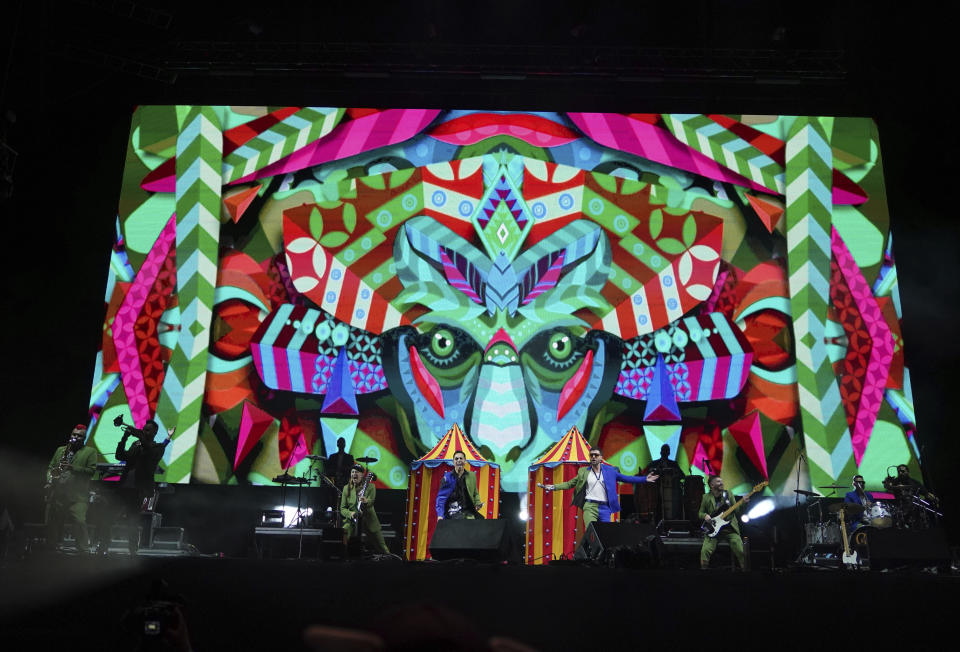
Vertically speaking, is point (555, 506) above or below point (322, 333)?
below

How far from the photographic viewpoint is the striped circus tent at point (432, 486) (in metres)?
8.96

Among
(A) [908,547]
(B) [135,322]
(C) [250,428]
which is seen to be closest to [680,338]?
(A) [908,547]

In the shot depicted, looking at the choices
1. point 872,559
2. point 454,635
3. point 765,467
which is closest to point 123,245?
point 765,467

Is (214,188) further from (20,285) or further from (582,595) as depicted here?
(582,595)

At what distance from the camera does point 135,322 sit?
380 inches

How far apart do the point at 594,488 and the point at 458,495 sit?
4.43ft

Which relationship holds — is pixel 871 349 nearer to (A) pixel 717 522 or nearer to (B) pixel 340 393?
(A) pixel 717 522

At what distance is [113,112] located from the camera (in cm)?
998

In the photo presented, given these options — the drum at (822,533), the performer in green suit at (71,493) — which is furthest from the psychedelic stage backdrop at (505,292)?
the performer in green suit at (71,493)

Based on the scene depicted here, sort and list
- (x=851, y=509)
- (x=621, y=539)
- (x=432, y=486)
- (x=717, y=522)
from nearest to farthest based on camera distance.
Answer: (x=621, y=539)
(x=717, y=522)
(x=851, y=509)
(x=432, y=486)

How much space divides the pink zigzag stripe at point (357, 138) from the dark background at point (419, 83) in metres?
0.30

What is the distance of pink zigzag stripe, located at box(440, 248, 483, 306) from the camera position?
989 centimetres

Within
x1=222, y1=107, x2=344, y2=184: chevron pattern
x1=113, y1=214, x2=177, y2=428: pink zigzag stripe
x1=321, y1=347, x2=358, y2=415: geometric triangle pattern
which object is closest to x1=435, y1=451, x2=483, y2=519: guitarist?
x1=321, y1=347, x2=358, y2=415: geometric triangle pattern

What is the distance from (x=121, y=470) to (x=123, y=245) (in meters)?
2.67
